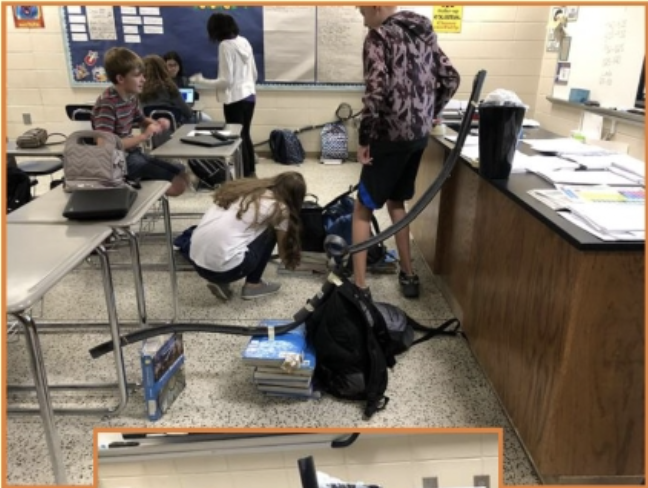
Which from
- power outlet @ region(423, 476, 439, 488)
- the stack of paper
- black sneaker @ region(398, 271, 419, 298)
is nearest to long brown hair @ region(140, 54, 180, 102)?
black sneaker @ region(398, 271, 419, 298)

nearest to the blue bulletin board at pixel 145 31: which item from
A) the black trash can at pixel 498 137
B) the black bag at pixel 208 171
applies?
the black bag at pixel 208 171

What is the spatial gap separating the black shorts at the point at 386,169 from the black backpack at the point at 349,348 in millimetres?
634

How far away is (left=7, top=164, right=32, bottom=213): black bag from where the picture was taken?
2844mm

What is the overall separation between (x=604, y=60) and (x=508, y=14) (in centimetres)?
211

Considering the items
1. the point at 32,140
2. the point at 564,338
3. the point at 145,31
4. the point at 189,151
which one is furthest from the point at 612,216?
the point at 145,31

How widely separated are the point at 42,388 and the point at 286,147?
4.45m

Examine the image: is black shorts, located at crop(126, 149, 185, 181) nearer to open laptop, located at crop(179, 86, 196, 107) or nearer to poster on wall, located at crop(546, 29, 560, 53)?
open laptop, located at crop(179, 86, 196, 107)

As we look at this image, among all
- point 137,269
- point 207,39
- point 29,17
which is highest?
point 29,17

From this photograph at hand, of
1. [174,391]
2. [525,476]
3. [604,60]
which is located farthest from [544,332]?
[604,60]

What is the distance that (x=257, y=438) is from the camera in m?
1.19

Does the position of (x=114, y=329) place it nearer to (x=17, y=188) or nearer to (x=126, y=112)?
(x=126, y=112)

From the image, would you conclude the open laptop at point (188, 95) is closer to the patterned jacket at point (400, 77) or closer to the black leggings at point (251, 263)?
the black leggings at point (251, 263)

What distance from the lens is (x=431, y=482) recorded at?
1168mm

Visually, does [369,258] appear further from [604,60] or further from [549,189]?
[604,60]
